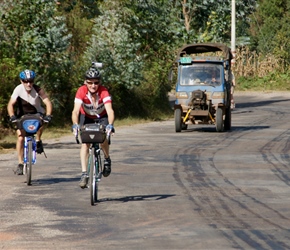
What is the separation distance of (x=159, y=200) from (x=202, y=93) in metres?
15.3

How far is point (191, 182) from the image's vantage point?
15594 mm

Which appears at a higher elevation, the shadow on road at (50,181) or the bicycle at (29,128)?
the bicycle at (29,128)

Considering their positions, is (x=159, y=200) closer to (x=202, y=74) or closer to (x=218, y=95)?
(x=218, y=95)

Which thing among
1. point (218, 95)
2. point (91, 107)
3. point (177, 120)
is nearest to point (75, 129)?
point (91, 107)

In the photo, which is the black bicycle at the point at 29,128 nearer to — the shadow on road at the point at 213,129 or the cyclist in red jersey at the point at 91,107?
the cyclist in red jersey at the point at 91,107

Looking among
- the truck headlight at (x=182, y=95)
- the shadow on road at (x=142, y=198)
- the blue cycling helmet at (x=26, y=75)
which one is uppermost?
the blue cycling helmet at (x=26, y=75)

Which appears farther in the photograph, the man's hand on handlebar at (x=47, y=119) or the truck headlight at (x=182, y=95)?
the truck headlight at (x=182, y=95)

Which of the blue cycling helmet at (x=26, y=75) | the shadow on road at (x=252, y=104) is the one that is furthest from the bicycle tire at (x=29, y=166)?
the shadow on road at (x=252, y=104)

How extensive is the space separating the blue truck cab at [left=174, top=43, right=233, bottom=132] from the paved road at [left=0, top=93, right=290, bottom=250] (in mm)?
4005

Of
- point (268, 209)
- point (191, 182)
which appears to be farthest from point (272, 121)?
point (268, 209)

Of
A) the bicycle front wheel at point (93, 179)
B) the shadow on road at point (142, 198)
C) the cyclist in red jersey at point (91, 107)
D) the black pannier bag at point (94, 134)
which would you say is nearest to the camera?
the bicycle front wheel at point (93, 179)

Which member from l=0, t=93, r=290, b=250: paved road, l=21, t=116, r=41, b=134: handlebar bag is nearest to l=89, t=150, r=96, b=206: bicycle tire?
l=0, t=93, r=290, b=250: paved road

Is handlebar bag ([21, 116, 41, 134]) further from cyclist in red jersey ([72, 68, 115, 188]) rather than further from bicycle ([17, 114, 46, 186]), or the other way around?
cyclist in red jersey ([72, 68, 115, 188])

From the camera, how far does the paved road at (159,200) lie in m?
10.1
